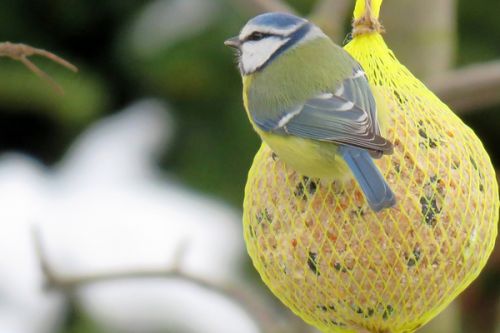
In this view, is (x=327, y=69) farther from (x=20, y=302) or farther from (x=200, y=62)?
(x=20, y=302)

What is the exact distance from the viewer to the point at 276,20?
9.14ft

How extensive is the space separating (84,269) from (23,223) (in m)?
0.42

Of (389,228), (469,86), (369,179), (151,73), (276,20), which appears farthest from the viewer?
(151,73)

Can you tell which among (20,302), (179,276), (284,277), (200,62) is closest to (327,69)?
(284,277)

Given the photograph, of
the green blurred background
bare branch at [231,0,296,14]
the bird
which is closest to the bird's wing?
the bird

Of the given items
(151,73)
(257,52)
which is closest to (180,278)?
(257,52)

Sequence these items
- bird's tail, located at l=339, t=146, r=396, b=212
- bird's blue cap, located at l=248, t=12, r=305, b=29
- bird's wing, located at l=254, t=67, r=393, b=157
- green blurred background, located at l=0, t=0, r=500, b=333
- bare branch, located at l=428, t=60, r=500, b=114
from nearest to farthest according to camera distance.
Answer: bird's tail, located at l=339, t=146, r=396, b=212 < bird's wing, located at l=254, t=67, r=393, b=157 < bird's blue cap, located at l=248, t=12, r=305, b=29 < bare branch, located at l=428, t=60, r=500, b=114 < green blurred background, located at l=0, t=0, r=500, b=333

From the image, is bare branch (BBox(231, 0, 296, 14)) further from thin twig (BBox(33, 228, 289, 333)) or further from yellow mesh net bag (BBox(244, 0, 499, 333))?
thin twig (BBox(33, 228, 289, 333))

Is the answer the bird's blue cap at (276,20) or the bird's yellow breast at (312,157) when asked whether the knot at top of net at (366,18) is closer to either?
the bird's blue cap at (276,20)

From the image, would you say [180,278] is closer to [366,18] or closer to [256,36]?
[256,36]

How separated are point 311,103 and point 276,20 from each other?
0.22m

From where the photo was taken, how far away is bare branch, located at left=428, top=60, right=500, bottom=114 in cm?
314

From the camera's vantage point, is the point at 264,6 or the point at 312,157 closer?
the point at 312,157

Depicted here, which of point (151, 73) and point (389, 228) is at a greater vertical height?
point (389, 228)
